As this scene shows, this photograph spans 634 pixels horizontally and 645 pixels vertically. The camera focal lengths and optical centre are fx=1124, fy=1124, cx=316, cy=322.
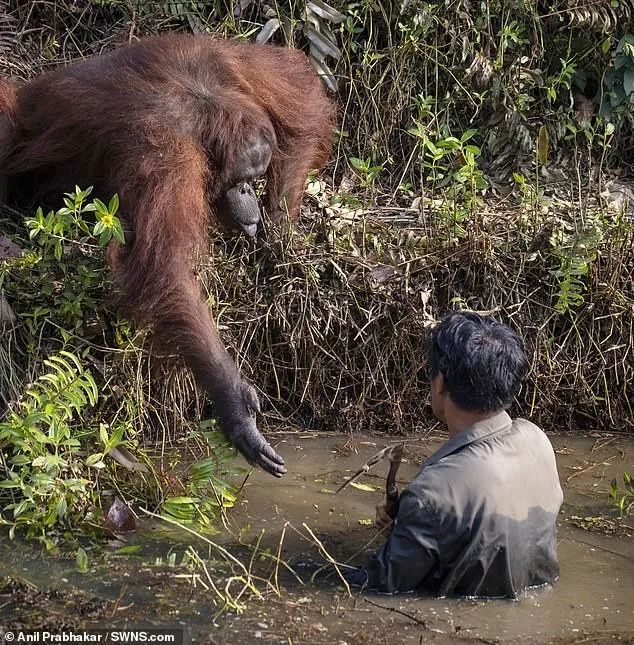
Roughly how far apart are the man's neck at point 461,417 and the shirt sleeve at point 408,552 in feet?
0.89

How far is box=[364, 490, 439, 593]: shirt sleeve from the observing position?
122 inches

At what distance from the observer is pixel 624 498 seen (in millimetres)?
4008

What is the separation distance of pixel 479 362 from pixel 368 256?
1733 millimetres

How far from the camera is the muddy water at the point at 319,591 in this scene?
3062 mm

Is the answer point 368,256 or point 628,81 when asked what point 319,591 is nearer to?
point 368,256

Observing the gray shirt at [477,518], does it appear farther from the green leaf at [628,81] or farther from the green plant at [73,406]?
the green leaf at [628,81]

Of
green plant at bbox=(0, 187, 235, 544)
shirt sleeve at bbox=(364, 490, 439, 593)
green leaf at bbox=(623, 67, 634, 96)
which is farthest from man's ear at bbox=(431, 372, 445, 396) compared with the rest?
green leaf at bbox=(623, 67, 634, 96)

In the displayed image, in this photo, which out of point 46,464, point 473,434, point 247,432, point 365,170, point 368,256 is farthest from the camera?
point 365,170

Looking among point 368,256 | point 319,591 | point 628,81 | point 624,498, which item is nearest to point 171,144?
point 368,256

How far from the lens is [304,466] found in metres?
4.40

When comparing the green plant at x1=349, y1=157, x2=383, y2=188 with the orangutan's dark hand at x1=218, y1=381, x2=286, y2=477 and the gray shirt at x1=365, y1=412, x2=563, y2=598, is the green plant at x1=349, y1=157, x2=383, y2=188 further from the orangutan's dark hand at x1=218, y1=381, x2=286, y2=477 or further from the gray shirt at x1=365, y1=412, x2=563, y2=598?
the gray shirt at x1=365, y1=412, x2=563, y2=598

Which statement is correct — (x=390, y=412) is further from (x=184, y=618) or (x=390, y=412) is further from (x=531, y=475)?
(x=184, y=618)

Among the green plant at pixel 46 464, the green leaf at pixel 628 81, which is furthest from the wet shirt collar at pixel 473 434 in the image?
the green leaf at pixel 628 81

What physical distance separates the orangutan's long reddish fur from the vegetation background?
183 millimetres
